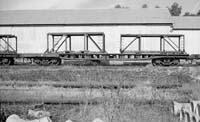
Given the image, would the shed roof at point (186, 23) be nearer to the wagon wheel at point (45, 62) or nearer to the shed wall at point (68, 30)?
the shed wall at point (68, 30)

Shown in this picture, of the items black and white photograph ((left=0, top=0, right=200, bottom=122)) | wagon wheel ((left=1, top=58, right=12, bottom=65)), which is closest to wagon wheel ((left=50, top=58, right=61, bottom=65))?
black and white photograph ((left=0, top=0, right=200, bottom=122))

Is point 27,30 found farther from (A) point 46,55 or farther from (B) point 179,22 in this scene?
(B) point 179,22

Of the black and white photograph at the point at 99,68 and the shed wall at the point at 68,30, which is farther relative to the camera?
the shed wall at the point at 68,30

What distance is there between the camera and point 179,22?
3095 centimetres

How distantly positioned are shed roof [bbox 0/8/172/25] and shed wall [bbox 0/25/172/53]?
2.04 feet

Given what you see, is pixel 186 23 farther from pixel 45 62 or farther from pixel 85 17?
pixel 45 62

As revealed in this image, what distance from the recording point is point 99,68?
14266 millimetres

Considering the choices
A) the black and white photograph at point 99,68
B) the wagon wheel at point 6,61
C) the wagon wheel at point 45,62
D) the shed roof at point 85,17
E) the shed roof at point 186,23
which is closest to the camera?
the black and white photograph at point 99,68

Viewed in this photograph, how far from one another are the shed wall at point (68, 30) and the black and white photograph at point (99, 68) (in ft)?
0.41

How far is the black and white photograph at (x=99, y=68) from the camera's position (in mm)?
5141

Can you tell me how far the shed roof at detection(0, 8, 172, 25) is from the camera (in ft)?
91.6

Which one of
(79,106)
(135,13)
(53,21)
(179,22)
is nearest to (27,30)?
(53,21)

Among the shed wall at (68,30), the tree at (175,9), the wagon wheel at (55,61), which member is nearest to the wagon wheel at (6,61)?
the wagon wheel at (55,61)

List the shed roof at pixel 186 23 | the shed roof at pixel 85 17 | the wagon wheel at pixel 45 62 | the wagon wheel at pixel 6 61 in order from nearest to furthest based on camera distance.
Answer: the wagon wheel at pixel 45 62, the wagon wheel at pixel 6 61, the shed roof at pixel 85 17, the shed roof at pixel 186 23
